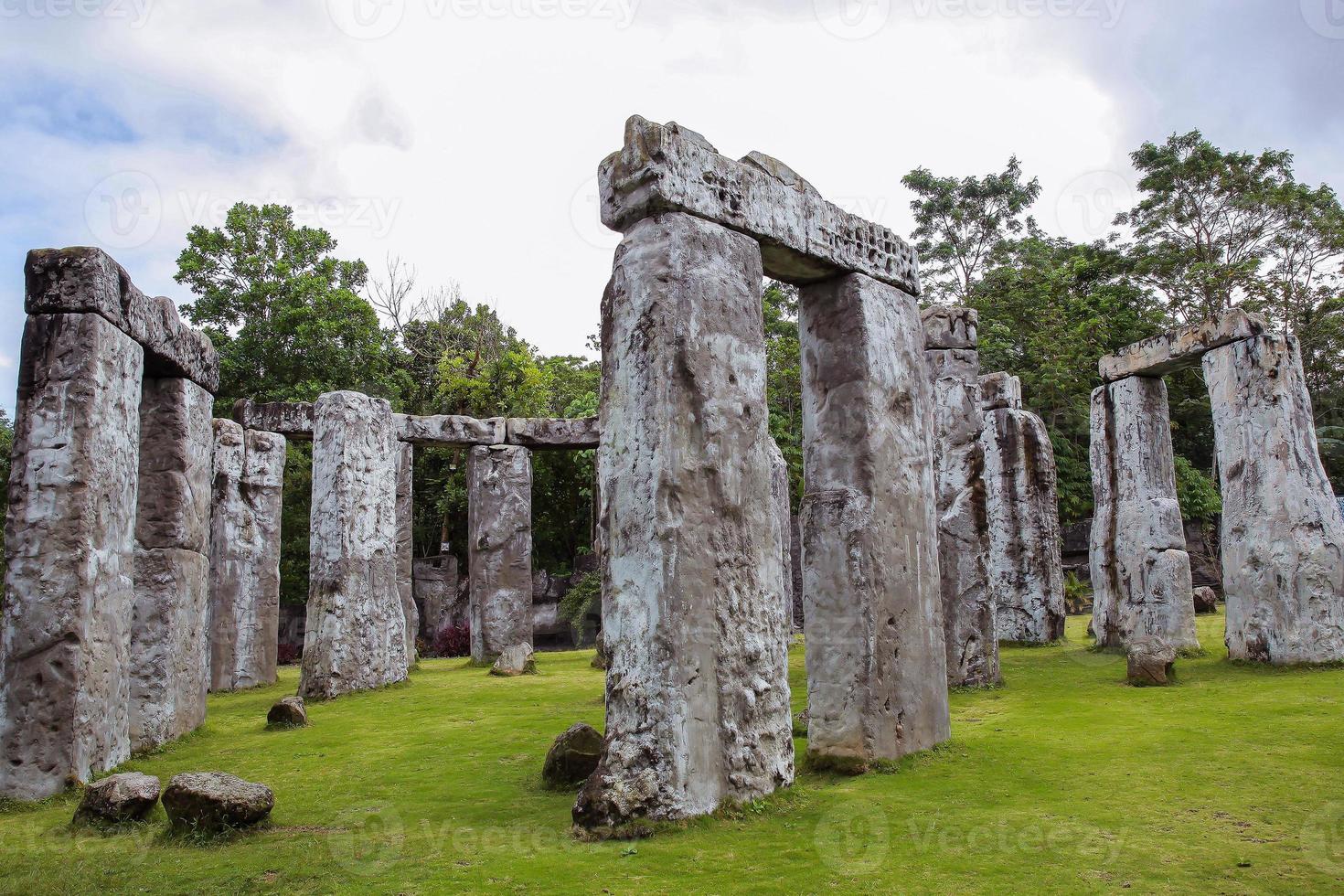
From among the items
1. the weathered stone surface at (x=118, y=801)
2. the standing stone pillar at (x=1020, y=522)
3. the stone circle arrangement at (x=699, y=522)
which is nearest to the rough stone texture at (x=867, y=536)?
the stone circle arrangement at (x=699, y=522)

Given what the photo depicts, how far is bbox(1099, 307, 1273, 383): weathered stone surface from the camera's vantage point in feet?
32.9

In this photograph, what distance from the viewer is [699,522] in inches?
201

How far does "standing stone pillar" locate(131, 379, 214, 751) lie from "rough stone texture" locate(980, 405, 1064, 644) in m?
10.2

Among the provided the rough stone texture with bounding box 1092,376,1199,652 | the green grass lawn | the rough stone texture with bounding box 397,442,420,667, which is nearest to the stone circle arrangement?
the rough stone texture with bounding box 1092,376,1199,652

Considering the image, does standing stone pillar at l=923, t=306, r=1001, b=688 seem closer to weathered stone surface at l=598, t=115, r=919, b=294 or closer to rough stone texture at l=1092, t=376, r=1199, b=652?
weathered stone surface at l=598, t=115, r=919, b=294

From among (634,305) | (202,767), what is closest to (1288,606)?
(634,305)

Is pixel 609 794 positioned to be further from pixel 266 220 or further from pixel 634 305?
pixel 266 220

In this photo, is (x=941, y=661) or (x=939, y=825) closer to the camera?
(x=939, y=825)

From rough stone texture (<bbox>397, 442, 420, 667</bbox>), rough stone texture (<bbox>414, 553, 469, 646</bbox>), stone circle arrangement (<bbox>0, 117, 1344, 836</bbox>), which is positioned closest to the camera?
stone circle arrangement (<bbox>0, 117, 1344, 836</bbox>)

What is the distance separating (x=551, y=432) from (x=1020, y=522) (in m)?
7.59

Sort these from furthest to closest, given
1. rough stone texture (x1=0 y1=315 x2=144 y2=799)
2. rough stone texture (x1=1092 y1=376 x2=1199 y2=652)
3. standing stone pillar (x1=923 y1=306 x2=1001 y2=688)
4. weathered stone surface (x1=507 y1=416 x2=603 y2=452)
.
Answer: weathered stone surface (x1=507 y1=416 x2=603 y2=452), rough stone texture (x1=1092 y1=376 x2=1199 y2=652), standing stone pillar (x1=923 y1=306 x2=1001 y2=688), rough stone texture (x1=0 y1=315 x2=144 y2=799)

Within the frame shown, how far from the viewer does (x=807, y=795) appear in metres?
5.35

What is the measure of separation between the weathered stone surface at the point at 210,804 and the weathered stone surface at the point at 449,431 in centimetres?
1023

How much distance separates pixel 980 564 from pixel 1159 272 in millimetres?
18667
